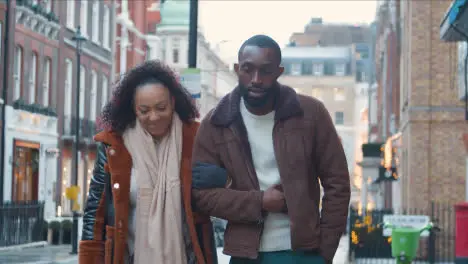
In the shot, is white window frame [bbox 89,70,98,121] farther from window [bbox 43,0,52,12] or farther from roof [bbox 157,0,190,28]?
roof [bbox 157,0,190,28]

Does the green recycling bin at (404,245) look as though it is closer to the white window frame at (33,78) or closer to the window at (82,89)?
the white window frame at (33,78)

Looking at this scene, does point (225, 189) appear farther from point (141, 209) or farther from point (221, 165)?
point (141, 209)

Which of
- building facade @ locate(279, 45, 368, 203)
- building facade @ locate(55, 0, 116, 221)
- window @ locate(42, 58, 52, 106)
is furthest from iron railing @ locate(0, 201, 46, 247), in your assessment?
building facade @ locate(279, 45, 368, 203)

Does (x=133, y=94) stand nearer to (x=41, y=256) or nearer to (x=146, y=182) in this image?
(x=146, y=182)

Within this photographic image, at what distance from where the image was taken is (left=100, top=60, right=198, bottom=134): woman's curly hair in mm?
6473

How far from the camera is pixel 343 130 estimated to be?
129375 millimetres

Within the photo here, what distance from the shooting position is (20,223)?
94.8ft

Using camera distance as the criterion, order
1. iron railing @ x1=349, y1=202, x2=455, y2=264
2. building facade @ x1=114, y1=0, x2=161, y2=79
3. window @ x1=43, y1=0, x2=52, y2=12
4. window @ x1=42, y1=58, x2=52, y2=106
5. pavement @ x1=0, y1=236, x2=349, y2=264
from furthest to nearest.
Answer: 1. building facade @ x1=114, y1=0, x2=161, y2=79
2. window @ x1=43, y1=0, x2=52, y2=12
3. window @ x1=42, y1=58, x2=52, y2=106
4. iron railing @ x1=349, y1=202, x2=455, y2=264
5. pavement @ x1=0, y1=236, x2=349, y2=264

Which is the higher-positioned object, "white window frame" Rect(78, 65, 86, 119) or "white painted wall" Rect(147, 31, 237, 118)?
"white painted wall" Rect(147, 31, 237, 118)

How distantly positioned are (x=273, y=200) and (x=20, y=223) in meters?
23.8

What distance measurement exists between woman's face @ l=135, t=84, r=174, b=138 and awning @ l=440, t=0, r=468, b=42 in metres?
10.4

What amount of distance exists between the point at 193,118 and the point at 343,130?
12330 centimetres

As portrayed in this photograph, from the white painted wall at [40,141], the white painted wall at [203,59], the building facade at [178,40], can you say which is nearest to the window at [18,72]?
the white painted wall at [40,141]

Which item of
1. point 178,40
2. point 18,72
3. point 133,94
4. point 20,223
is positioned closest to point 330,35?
point 178,40
